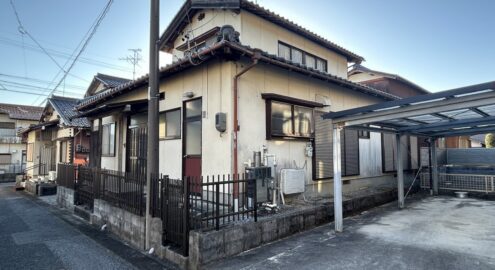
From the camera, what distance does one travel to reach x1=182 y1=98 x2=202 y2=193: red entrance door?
6.85 meters

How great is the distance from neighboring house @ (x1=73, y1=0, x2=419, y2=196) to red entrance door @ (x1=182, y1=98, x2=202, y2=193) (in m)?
0.03

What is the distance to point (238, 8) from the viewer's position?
24.9 ft

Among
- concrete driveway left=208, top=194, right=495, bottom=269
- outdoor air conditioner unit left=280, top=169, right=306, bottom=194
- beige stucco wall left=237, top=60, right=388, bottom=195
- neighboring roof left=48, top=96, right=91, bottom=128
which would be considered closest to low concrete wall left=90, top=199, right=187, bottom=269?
concrete driveway left=208, top=194, right=495, bottom=269

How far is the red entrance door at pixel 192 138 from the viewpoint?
6.85m

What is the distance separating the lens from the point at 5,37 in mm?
13664

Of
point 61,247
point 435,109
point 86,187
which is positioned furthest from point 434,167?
point 86,187

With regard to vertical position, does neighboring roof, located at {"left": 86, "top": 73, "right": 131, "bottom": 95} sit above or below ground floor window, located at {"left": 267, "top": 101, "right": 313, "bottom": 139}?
above

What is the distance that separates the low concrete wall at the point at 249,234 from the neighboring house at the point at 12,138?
30.7 m

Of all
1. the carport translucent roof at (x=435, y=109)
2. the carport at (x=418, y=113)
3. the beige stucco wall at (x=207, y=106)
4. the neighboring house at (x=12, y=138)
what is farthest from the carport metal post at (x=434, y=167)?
the neighboring house at (x=12, y=138)

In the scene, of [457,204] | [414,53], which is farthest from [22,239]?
[414,53]

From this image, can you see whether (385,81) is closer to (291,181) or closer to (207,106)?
A: (291,181)

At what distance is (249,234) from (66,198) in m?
8.35

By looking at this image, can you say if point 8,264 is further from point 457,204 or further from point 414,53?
point 414,53

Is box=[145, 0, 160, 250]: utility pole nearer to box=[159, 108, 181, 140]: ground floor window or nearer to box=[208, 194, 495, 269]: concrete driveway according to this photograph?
box=[159, 108, 181, 140]: ground floor window
